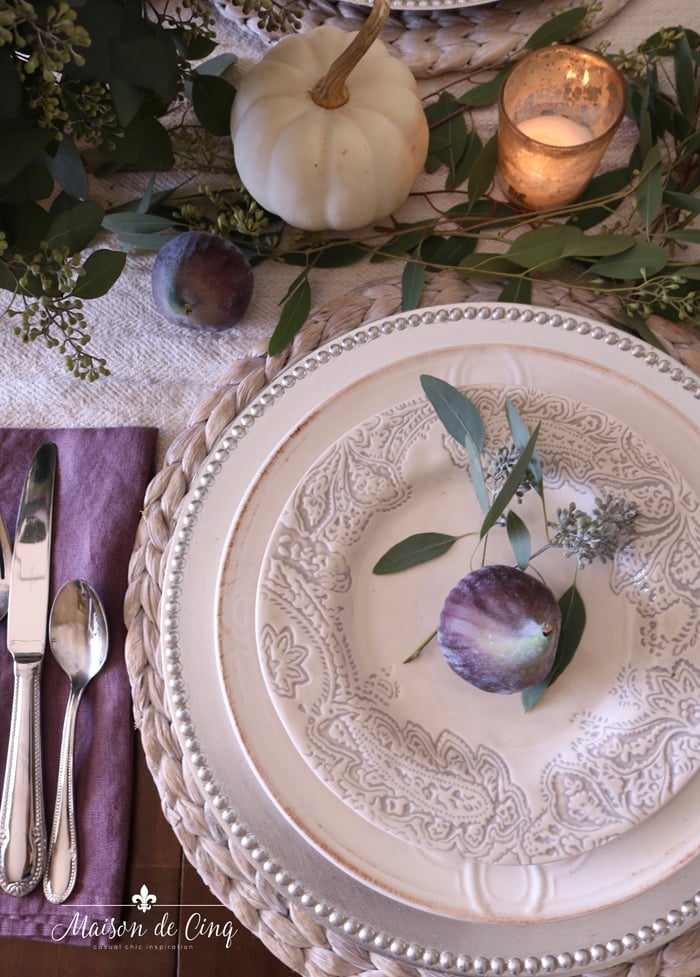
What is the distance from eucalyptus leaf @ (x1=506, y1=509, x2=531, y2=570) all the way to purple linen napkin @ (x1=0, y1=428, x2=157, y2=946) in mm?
291

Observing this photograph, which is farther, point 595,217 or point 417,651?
point 595,217

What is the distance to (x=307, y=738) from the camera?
0.47 meters

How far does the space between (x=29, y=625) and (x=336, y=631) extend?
9.0 inches

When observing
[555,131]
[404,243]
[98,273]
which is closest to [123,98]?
[98,273]

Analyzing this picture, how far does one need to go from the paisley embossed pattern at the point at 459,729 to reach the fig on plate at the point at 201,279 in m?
0.17

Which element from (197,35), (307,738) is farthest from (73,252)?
(307,738)

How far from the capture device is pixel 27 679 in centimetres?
55

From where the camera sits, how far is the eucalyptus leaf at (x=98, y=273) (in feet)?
1.84

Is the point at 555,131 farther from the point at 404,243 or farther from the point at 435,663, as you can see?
the point at 435,663

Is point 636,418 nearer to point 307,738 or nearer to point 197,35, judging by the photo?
point 307,738

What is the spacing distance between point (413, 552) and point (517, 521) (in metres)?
0.07

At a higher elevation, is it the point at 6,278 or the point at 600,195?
the point at 600,195

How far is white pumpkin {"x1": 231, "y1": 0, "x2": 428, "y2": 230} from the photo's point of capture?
58cm

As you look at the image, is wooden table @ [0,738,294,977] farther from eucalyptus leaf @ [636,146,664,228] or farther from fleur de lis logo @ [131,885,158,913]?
eucalyptus leaf @ [636,146,664,228]
